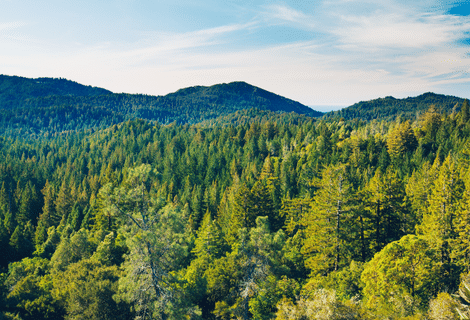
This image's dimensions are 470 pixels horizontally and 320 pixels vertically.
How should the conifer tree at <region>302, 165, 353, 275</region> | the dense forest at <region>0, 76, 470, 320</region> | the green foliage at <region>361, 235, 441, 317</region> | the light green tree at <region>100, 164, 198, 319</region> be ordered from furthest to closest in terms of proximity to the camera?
1. the conifer tree at <region>302, 165, 353, 275</region>
2. the green foliage at <region>361, 235, 441, 317</region>
3. the dense forest at <region>0, 76, 470, 320</region>
4. the light green tree at <region>100, 164, 198, 319</region>

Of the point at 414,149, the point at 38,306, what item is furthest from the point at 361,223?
the point at 414,149

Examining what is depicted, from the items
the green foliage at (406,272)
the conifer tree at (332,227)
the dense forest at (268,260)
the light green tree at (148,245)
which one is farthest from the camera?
the conifer tree at (332,227)

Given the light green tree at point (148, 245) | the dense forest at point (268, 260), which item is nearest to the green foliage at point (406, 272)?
the dense forest at point (268, 260)

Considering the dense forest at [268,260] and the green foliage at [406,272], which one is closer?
the dense forest at [268,260]

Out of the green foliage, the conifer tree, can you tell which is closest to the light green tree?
the green foliage

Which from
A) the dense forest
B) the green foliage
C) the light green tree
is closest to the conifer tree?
the dense forest

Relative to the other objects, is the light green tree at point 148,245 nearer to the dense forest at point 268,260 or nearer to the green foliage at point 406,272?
the dense forest at point 268,260

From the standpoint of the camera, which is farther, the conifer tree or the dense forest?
the conifer tree

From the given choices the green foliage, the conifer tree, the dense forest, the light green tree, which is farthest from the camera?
the conifer tree

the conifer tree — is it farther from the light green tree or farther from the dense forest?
the light green tree

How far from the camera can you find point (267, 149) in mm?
121375

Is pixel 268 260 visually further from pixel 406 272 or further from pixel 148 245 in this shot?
pixel 148 245

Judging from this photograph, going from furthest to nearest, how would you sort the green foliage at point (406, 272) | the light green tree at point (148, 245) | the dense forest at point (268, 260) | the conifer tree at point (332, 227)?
the conifer tree at point (332, 227) < the green foliage at point (406, 272) < the dense forest at point (268, 260) < the light green tree at point (148, 245)

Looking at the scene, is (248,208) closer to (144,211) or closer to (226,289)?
(226,289)
